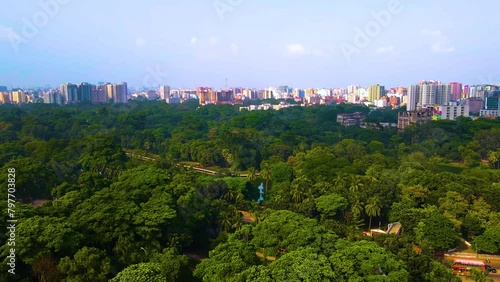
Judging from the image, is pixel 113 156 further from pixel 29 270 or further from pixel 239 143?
pixel 29 270

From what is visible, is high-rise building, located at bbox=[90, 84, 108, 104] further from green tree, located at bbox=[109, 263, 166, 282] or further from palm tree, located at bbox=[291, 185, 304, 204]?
green tree, located at bbox=[109, 263, 166, 282]

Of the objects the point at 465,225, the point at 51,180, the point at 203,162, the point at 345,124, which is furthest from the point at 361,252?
the point at 345,124

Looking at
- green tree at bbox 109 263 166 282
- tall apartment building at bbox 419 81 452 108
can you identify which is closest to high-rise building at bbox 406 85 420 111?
tall apartment building at bbox 419 81 452 108

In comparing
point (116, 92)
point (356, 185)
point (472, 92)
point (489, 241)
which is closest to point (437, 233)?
point (489, 241)

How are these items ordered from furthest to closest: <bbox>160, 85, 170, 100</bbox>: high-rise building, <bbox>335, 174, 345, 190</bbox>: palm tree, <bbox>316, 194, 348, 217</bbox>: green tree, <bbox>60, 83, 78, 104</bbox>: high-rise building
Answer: <bbox>160, 85, 170, 100</bbox>: high-rise building, <bbox>60, 83, 78, 104</bbox>: high-rise building, <bbox>335, 174, 345, 190</bbox>: palm tree, <bbox>316, 194, 348, 217</bbox>: green tree

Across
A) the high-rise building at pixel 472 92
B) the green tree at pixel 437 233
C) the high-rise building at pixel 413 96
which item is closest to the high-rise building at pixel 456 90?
the high-rise building at pixel 472 92

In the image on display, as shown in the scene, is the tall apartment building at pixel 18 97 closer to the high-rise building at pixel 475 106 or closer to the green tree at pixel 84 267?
the green tree at pixel 84 267

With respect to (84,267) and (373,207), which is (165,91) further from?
(84,267)
